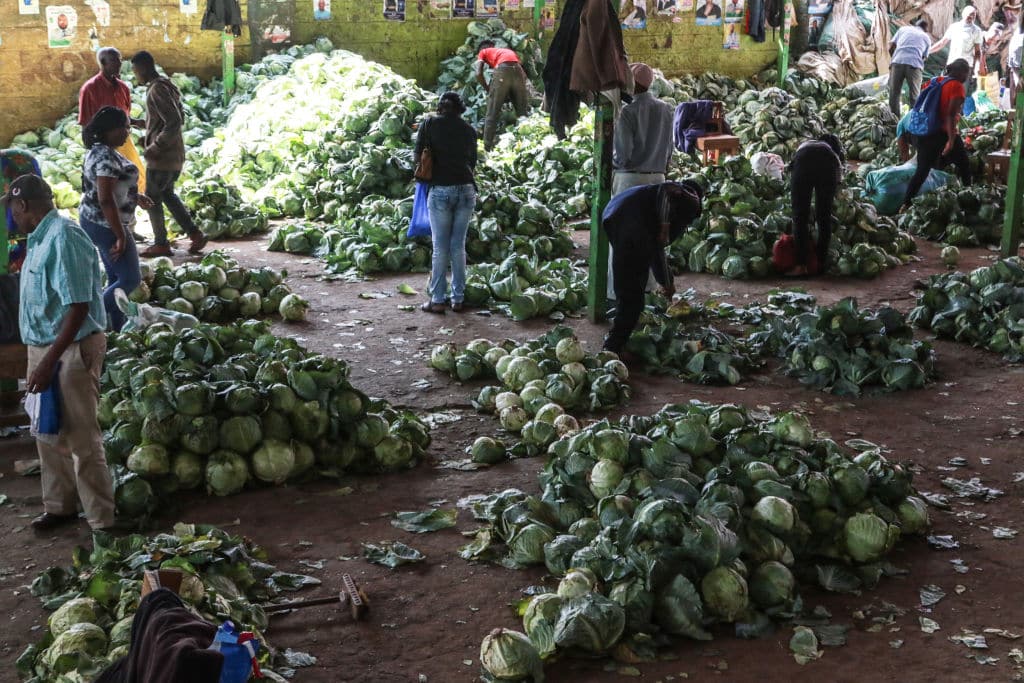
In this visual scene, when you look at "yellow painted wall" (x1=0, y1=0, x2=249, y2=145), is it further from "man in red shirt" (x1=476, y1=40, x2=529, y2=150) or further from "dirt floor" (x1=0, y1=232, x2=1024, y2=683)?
"dirt floor" (x1=0, y1=232, x2=1024, y2=683)

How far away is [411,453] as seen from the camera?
614cm

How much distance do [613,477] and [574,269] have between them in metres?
5.53

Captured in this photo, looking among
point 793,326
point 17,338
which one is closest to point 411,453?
point 17,338

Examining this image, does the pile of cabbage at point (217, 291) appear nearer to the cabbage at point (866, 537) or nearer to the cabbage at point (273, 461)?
the cabbage at point (273, 461)

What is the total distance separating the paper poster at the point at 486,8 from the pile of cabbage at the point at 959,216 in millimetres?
8983

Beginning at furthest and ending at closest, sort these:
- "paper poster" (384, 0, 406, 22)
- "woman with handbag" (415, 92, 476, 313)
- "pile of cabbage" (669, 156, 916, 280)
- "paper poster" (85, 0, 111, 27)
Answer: "paper poster" (384, 0, 406, 22)
"paper poster" (85, 0, 111, 27)
"pile of cabbage" (669, 156, 916, 280)
"woman with handbag" (415, 92, 476, 313)

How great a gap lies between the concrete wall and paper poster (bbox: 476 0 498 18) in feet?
0.68

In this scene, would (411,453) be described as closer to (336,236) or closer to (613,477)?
(613,477)

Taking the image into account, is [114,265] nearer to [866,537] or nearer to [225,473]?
[225,473]

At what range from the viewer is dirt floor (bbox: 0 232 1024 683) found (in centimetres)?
411

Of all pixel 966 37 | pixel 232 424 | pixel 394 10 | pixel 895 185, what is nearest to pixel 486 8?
pixel 394 10

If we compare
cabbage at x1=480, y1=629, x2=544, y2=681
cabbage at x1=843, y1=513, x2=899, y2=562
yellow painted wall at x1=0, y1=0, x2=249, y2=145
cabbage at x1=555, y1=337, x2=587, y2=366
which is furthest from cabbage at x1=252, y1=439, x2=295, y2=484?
yellow painted wall at x1=0, y1=0, x2=249, y2=145

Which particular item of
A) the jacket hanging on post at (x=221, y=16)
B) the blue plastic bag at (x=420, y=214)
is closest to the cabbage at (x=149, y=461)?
the blue plastic bag at (x=420, y=214)

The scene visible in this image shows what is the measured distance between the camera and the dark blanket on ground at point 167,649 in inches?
89.2
